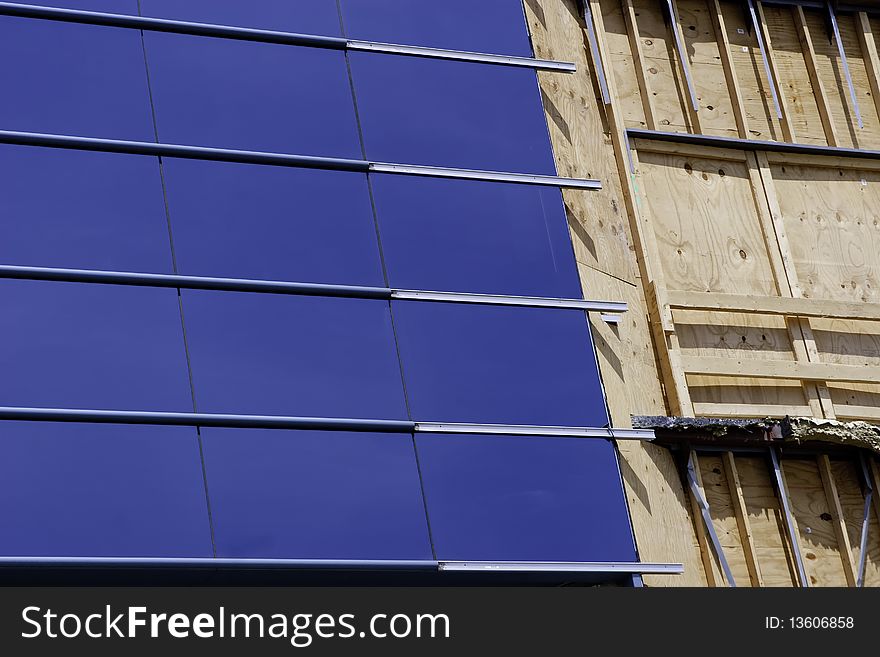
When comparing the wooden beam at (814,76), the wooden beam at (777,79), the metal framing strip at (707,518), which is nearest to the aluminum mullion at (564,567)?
the metal framing strip at (707,518)

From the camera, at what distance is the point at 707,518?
11805 millimetres

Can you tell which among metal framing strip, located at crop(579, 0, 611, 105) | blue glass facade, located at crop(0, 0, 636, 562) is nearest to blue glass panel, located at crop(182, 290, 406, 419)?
blue glass facade, located at crop(0, 0, 636, 562)

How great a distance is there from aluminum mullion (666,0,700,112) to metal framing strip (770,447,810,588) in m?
3.63

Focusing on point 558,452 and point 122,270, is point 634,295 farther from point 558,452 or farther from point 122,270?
point 122,270

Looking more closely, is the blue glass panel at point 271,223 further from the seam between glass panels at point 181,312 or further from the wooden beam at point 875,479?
the wooden beam at point 875,479

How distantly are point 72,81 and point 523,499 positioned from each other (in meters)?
4.90

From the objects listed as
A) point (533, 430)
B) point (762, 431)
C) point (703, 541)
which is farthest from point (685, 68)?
point (703, 541)

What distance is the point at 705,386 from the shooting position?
12.6 meters

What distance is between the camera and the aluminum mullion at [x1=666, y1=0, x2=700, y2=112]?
1402 centimetres

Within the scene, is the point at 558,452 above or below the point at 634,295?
below

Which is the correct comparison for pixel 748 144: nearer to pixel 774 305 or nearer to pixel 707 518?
pixel 774 305
